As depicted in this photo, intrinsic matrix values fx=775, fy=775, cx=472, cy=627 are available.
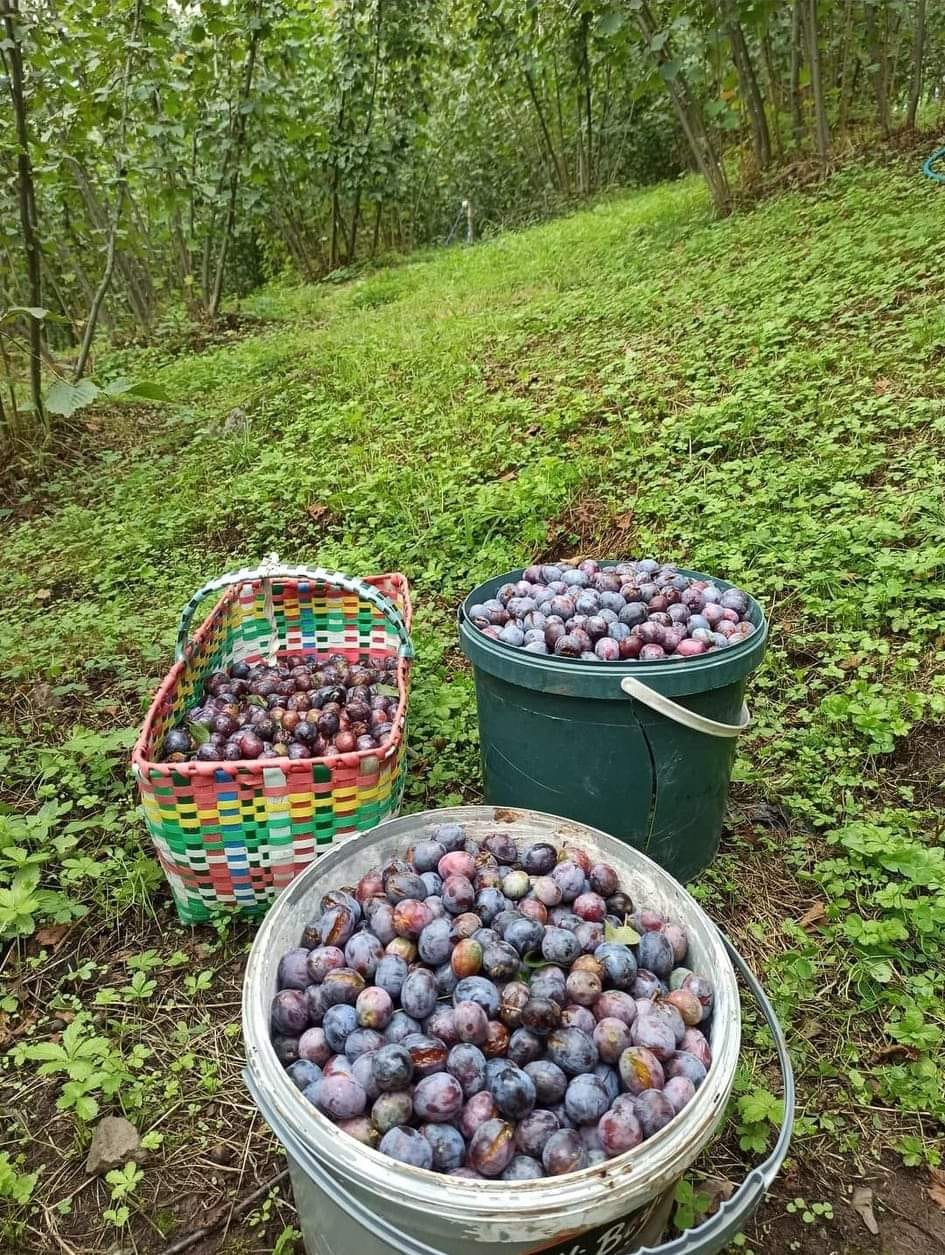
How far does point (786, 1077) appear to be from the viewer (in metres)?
1.20

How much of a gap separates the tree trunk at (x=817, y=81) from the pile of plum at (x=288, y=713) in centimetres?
691

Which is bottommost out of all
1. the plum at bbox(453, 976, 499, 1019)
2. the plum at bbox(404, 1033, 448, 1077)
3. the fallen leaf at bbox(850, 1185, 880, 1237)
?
the fallen leaf at bbox(850, 1185, 880, 1237)

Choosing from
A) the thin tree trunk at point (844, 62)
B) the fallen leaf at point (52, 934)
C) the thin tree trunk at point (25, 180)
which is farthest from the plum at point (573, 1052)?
the thin tree trunk at point (844, 62)

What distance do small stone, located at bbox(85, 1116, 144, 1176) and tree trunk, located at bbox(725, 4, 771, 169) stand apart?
27.2 ft

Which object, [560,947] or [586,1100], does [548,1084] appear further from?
[560,947]

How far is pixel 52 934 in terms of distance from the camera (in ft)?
6.97

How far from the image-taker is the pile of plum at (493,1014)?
3.69 ft

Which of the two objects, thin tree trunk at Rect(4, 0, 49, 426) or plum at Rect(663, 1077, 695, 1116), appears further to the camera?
thin tree trunk at Rect(4, 0, 49, 426)

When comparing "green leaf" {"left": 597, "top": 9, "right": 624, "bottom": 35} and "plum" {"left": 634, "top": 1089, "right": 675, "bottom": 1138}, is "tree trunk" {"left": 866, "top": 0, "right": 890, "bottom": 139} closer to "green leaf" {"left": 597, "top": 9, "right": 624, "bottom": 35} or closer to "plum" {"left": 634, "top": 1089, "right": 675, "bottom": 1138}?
"green leaf" {"left": 597, "top": 9, "right": 624, "bottom": 35}

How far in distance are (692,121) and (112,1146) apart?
843cm

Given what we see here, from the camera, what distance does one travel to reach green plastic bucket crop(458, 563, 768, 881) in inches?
71.9

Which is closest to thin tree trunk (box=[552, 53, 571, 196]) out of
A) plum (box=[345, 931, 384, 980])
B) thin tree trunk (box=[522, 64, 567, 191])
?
thin tree trunk (box=[522, 64, 567, 191])

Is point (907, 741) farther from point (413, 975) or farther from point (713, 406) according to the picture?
point (713, 406)

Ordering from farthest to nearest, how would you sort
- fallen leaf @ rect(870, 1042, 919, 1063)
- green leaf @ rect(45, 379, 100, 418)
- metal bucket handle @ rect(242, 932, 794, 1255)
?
green leaf @ rect(45, 379, 100, 418) → fallen leaf @ rect(870, 1042, 919, 1063) → metal bucket handle @ rect(242, 932, 794, 1255)
